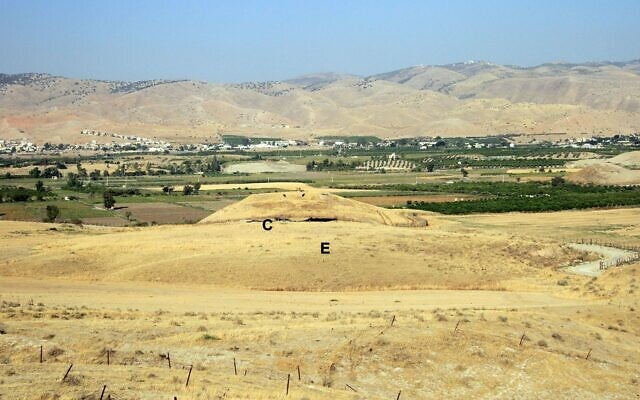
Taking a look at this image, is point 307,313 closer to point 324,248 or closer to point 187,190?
point 324,248

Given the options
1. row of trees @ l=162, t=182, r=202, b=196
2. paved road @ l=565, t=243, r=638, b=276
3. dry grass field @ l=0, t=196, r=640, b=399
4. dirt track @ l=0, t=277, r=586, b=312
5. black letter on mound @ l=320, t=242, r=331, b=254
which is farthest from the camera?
row of trees @ l=162, t=182, r=202, b=196

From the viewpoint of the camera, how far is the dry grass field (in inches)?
882

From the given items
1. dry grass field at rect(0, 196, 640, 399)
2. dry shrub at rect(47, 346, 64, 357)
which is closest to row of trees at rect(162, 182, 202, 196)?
dry grass field at rect(0, 196, 640, 399)

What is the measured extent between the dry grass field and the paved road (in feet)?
4.34

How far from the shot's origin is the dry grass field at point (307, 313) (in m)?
22.4

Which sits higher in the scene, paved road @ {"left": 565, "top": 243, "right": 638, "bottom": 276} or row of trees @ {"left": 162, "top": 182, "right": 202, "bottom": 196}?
row of trees @ {"left": 162, "top": 182, "right": 202, "bottom": 196}

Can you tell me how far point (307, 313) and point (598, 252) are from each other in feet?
94.0

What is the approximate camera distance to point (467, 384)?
23.5m

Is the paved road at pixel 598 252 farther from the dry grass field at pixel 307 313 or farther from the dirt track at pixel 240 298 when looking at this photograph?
the dirt track at pixel 240 298

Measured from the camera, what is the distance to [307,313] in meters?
32.8

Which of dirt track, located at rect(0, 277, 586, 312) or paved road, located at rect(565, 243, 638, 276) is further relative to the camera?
paved road, located at rect(565, 243, 638, 276)

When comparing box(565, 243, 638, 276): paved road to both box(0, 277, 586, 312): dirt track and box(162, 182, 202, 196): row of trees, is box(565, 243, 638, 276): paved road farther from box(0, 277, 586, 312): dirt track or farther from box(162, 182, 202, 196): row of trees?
box(162, 182, 202, 196): row of trees

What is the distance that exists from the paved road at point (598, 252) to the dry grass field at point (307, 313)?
1322 mm

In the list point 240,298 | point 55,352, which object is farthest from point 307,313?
point 55,352
